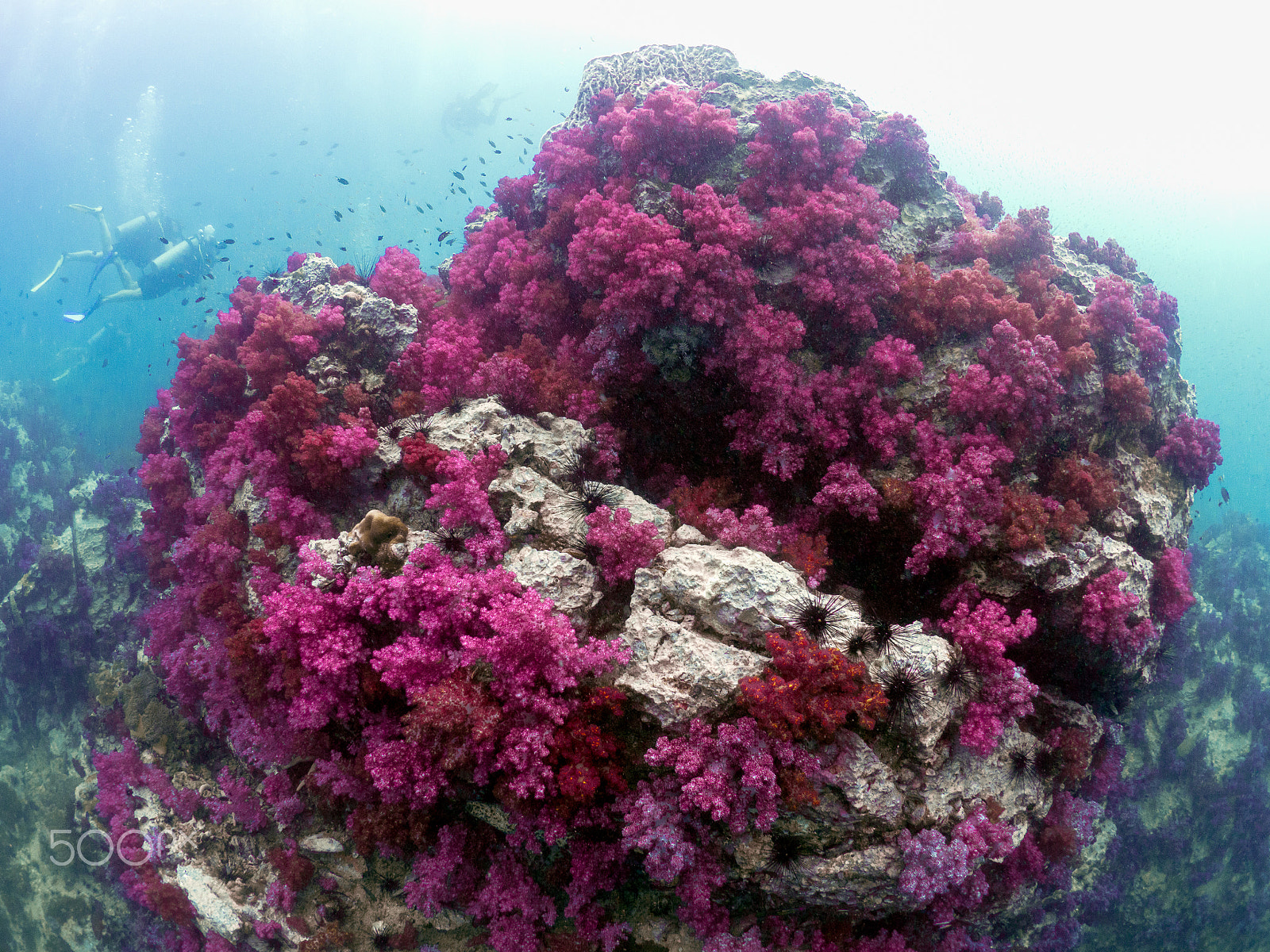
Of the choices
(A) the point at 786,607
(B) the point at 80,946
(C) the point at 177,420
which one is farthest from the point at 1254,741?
(B) the point at 80,946

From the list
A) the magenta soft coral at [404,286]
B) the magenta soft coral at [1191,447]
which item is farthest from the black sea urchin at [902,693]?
the magenta soft coral at [404,286]

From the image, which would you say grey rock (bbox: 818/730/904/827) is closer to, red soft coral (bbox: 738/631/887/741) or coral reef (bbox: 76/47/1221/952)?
coral reef (bbox: 76/47/1221/952)

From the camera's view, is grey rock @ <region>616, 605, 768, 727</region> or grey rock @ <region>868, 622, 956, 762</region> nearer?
grey rock @ <region>616, 605, 768, 727</region>

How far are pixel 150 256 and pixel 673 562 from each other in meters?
44.5

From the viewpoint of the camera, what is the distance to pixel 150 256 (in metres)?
31.9

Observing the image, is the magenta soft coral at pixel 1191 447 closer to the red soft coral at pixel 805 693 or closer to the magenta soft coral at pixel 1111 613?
the magenta soft coral at pixel 1111 613

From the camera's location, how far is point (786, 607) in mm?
5668

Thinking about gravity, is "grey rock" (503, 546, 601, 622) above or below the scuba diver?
below

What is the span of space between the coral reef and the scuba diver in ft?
85.6

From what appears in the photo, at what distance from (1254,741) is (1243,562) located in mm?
15156

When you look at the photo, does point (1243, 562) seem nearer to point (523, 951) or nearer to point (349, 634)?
point (523, 951)

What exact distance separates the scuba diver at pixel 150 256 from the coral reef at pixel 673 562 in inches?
1027

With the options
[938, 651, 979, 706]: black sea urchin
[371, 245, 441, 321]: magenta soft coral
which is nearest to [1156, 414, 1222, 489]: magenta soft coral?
[938, 651, 979, 706]: black sea urchin

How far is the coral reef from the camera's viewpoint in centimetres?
543
